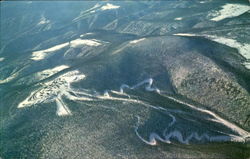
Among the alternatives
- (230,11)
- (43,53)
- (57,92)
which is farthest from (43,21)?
(230,11)

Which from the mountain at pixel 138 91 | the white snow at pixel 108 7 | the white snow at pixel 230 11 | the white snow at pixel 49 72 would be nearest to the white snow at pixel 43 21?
the white snow at pixel 108 7

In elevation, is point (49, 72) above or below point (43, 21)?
below

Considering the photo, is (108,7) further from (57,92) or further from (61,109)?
→ (61,109)

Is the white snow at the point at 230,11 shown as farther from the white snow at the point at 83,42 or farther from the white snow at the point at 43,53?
the white snow at the point at 43,53

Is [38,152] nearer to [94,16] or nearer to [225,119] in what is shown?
[225,119]

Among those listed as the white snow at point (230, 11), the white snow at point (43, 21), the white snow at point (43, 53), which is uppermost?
the white snow at point (43, 21)

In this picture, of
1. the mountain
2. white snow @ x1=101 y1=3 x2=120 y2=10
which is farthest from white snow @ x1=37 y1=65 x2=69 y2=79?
white snow @ x1=101 y1=3 x2=120 y2=10

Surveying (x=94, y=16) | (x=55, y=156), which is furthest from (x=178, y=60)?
(x=94, y=16)

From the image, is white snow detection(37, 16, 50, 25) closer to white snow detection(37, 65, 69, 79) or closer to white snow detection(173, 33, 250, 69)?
white snow detection(37, 65, 69, 79)
